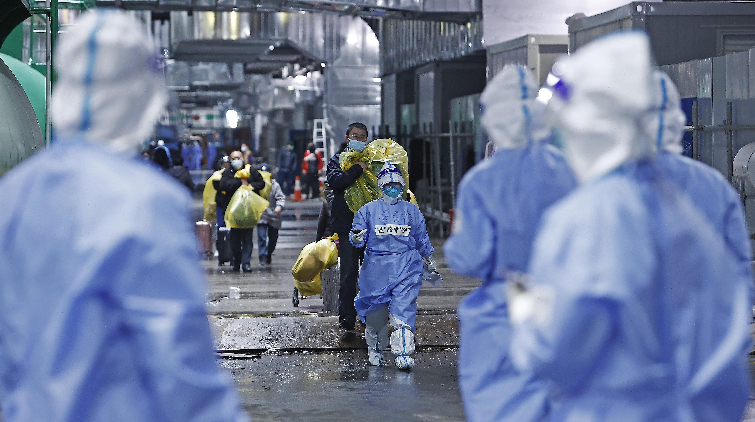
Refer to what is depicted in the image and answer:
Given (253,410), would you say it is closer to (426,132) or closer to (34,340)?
(34,340)

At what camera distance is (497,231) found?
4.88 metres

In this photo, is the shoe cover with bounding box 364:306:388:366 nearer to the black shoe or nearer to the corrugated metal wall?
the black shoe

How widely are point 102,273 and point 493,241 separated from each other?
8.07ft

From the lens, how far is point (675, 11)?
14.8 meters

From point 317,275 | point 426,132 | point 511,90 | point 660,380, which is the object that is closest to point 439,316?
point 317,275

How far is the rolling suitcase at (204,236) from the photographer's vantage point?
16750 mm

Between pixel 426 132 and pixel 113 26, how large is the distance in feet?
63.6

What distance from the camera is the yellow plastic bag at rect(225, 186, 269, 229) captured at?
48.8 ft

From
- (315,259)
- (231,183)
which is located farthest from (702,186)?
(231,183)

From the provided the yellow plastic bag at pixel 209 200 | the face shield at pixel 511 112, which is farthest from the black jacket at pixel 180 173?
the face shield at pixel 511 112

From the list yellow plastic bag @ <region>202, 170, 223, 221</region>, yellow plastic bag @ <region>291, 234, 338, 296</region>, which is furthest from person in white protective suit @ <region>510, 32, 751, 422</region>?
yellow plastic bag @ <region>202, 170, 223, 221</region>

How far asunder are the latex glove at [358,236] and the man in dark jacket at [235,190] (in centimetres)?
701

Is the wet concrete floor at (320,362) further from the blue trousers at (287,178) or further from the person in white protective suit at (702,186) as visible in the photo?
the blue trousers at (287,178)

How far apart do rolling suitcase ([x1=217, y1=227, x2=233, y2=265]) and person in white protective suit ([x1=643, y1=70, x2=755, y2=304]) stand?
12.4 metres
